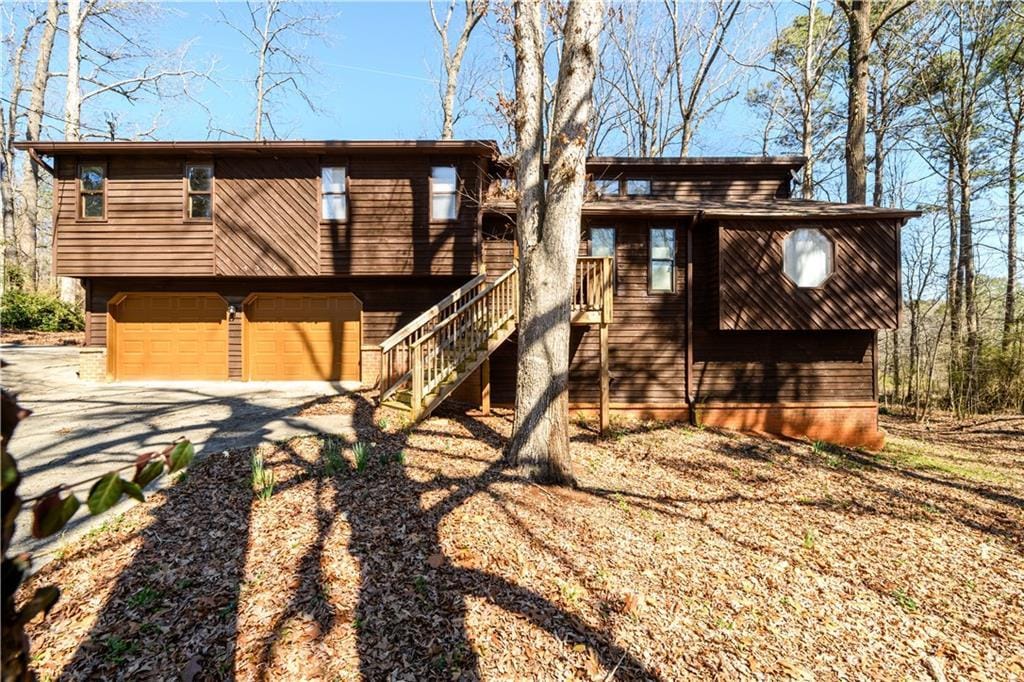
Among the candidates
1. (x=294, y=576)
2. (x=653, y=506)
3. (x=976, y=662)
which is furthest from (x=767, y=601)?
(x=294, y=576)

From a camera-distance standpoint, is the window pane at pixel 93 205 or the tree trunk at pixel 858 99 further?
the tree trunk at pixel 858 99

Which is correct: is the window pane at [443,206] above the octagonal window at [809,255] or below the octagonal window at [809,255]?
above

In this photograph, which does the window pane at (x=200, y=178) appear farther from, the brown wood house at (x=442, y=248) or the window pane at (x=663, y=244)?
the window pane at (x=663, y=244)

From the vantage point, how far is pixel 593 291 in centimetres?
943

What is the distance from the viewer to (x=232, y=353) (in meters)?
11.6

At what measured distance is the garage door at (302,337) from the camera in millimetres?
11695

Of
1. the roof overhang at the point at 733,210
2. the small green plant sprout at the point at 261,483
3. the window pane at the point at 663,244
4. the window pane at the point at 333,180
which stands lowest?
the small green plant sprout at the point at 261,483

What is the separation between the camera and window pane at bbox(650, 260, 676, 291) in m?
10.8

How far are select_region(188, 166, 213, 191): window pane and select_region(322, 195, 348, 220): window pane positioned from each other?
8.98 feet

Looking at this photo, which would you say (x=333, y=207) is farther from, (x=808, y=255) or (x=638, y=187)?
(x=808, y=255)

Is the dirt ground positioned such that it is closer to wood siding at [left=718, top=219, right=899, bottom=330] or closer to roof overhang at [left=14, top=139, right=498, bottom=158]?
roof overhang at [left=14, top=139, right=498, bottom=158]

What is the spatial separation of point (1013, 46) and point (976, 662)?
21846mm

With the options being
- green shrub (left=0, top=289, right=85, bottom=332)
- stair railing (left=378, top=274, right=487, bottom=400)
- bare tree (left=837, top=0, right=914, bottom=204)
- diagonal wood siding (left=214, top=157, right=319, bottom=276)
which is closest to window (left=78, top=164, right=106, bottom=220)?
diagonal wood siding (left=214, top=157, right=319, bottom=276)

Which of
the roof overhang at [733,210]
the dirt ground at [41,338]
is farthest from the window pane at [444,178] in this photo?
the dirt ground at [41,338]
